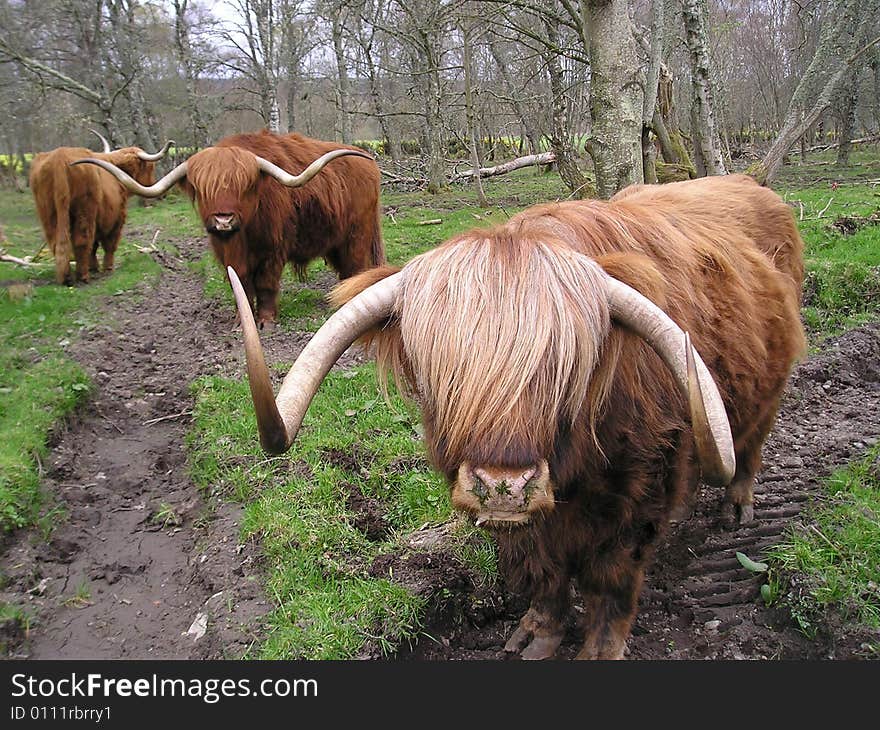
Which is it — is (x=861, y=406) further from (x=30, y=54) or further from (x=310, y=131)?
(x=310, y=131)

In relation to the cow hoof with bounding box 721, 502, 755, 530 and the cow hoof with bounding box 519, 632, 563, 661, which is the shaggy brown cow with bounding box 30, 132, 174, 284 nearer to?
the cow hoof with bounding box 519, 632, 563, 661

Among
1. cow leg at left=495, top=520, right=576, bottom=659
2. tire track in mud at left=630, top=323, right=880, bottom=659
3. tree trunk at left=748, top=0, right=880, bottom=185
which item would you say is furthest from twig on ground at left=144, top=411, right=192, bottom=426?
tree trunk at left=748, top=0, right=880, bottom=185

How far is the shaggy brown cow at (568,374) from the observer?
167 centimetres

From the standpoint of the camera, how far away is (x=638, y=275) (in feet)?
6.31

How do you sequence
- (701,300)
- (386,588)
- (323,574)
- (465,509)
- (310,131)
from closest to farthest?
(465,509) → (701,300) → (386,588) → (323,574) → (310,131)

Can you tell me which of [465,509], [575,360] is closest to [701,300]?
[575,360]

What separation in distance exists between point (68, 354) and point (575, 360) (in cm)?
589

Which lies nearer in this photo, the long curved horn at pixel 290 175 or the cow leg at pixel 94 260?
the long curved horn at pixel 290 175

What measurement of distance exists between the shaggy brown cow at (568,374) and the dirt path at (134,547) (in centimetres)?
146

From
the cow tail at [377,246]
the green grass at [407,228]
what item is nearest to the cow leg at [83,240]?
the green grass at [407,228]

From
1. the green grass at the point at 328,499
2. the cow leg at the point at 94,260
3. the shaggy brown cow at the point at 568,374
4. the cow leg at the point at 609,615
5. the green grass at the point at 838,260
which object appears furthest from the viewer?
the cow leg at the point at 94,260

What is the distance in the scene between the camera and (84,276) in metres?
9.05

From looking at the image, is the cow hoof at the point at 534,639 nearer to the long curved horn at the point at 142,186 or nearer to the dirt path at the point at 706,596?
the dirt path at the point at 706,596

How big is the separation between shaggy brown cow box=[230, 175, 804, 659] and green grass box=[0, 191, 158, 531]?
3.03m
